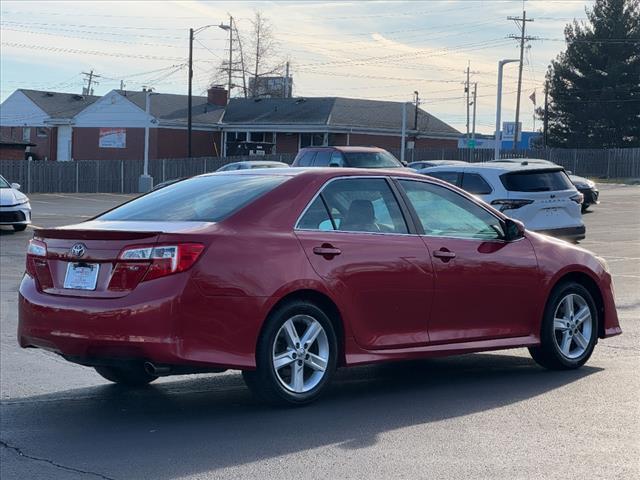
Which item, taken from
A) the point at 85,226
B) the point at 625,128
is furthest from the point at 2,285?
the point at 625,128

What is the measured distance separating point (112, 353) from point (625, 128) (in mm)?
70839

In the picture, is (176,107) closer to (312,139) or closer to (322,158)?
(312,139)

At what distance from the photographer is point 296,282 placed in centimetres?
694

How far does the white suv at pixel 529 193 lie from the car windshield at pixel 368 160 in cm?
688

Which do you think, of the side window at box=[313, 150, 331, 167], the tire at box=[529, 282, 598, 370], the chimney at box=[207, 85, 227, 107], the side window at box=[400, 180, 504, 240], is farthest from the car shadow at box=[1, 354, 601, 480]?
the chimney at box=[207, 85, 227, 107]

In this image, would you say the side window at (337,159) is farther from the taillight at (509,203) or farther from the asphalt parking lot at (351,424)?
the asphalt parking lot at (351,424)

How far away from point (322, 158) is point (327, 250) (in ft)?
60.2

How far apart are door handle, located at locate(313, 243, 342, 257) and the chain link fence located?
47512 mm

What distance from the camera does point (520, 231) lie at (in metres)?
8.31

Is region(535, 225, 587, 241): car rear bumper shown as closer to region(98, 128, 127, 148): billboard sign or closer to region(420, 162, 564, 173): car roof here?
region(420, 162, 564, 173): car roof

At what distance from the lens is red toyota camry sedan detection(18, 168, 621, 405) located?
21.6ft

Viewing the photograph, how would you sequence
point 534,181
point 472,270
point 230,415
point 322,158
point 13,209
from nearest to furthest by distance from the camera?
point 230,415 → point 472,270 → point 534,181 → point 13,209 → point 322,158

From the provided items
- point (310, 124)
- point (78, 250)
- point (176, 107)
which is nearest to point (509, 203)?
point (78, 250)

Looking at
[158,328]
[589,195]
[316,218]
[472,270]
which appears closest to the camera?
[158,328]
